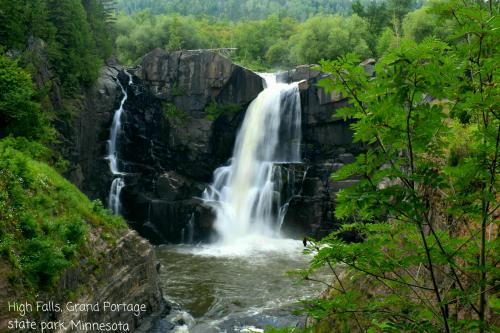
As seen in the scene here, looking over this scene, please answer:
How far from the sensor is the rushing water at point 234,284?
48.8 feet

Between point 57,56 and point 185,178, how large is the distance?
1093cm

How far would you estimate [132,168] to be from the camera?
29.5 metres

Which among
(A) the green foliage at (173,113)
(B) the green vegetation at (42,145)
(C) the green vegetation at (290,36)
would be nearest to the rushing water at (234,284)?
(B) the green vegetation at (42,145)

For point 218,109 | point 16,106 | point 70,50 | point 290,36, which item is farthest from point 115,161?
point 290,36

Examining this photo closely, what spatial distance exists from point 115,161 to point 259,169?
9.91 m

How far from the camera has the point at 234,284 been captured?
18.1 meters

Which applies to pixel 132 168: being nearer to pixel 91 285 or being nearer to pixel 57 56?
pixel 57 56

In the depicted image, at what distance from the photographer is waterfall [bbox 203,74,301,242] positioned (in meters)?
26.7

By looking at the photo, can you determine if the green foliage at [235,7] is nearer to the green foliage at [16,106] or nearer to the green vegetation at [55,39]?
the green vegetation at [55,39]

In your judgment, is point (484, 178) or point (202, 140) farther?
point (202, 140)

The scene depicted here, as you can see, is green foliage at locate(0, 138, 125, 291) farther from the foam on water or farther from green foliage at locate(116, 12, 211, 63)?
green foliage at locate(116, 12, 211, 63)

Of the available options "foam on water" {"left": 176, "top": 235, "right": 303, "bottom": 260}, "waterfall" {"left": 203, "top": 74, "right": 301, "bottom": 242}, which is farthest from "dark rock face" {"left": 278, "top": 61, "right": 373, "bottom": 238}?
"foam on water" {"left": 176, "top": 235, "right": 303, "bottom": 260}

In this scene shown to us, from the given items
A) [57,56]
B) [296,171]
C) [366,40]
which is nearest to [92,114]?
[57,56]

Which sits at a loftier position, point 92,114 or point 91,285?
point 92,114
